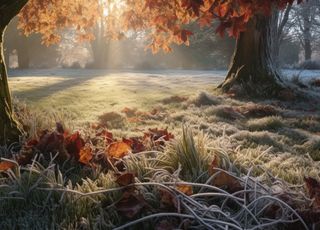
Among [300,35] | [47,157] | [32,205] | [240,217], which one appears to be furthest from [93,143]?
[300,35]

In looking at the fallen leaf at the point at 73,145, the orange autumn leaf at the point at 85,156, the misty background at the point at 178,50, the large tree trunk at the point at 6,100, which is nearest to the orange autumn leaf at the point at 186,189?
the orange autumn leaf at the point at 85,156

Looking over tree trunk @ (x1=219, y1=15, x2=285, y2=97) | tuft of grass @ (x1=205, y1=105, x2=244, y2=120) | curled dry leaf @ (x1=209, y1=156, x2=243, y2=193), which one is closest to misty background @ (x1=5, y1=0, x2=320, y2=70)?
tree trunk @ (x1=219, y1=15, x2=285, y2=97)

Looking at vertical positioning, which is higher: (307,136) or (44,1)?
(44,1)

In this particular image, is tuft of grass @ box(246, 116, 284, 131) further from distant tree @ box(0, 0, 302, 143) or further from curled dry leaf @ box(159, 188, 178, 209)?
curled dry leaf @ box(159, 188, 178, 209)

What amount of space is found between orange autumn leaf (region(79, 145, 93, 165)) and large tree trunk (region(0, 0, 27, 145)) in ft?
3.35

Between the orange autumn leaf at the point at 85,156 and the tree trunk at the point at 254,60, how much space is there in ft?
23.8

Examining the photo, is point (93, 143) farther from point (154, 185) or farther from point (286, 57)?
point (286, 57)

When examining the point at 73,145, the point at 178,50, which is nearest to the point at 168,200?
the point at 73,145

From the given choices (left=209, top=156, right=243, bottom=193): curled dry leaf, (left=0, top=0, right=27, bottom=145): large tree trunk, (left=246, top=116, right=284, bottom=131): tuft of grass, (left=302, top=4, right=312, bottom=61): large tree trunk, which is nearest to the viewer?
(left=209, top=156, right=243, bottom=193): curled dry leaf

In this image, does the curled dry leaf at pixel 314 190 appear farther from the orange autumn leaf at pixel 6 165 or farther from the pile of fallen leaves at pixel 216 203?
the orange autumn leaf at pixel 6 165

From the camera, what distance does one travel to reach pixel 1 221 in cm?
240

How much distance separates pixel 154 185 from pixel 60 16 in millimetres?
4761

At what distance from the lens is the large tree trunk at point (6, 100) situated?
394 cm

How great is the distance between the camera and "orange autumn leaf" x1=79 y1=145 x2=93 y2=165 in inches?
130
